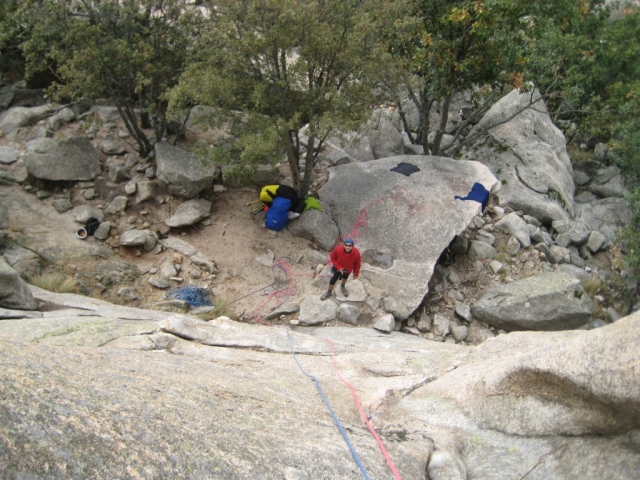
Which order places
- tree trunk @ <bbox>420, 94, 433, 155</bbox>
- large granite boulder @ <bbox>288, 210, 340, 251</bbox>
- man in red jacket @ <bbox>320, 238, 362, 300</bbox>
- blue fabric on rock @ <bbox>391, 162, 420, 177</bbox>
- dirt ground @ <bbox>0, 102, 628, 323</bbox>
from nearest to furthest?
1. man in red jacket @ <bbox>320, 238, 362, 300</bbox>
2. dirt ground @ <bbox>0, 102, 628, 323</bbox>
3. large granite boulder @ <bbox>288, 210, 340, 251</bbox>
4. blue fabric on rock @ <bbox>391, 162, 420, 177</bbox>
5. tree trunk @ <bbox>420, 94, 433, 155</bbox>

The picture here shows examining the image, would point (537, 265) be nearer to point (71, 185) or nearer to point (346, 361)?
point (346, 361)

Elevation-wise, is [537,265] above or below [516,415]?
below

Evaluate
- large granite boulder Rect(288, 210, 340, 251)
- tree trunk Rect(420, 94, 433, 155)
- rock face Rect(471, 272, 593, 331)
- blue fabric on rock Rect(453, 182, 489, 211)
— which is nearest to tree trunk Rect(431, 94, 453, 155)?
tree trunk Rect(420, 94, 433, 155)

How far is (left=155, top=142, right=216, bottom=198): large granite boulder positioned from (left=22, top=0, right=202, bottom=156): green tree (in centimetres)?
129

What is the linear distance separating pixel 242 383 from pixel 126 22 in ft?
35.4

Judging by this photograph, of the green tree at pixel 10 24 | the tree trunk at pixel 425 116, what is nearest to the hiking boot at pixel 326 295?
the tree trunk at pixel 425 116

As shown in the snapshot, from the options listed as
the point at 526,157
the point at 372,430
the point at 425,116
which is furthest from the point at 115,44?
the point at 526,157

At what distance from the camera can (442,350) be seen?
21.8 ft

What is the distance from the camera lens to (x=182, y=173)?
11.9 metres

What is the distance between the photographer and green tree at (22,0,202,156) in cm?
1102

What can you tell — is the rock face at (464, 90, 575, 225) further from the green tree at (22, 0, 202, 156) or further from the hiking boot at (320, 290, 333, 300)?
the green tree at (22, 0, 202, 156)

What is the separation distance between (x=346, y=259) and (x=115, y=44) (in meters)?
7.60

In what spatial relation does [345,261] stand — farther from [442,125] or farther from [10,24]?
[10,24]

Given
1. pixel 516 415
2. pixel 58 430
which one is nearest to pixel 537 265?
pixel 516 415
